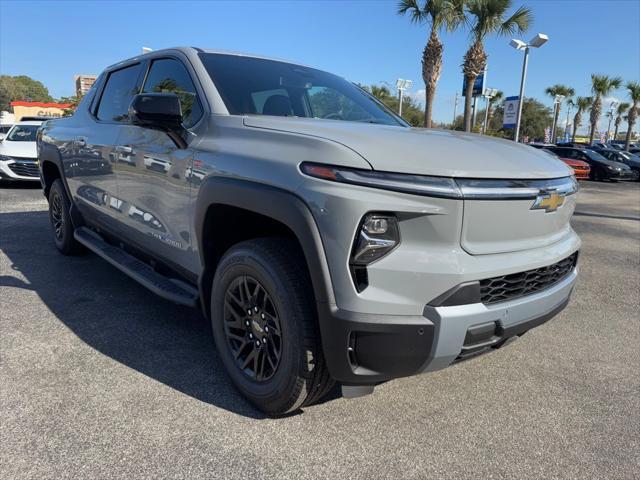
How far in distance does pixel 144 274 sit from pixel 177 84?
50.5 inches

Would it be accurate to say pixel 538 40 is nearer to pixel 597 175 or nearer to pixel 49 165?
pixel 597 175

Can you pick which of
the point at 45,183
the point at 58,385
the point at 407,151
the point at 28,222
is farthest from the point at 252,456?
the point at 28,222

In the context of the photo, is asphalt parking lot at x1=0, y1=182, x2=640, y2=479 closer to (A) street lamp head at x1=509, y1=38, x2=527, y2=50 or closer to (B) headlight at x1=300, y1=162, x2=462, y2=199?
(B) headlight at x1=300, y1=162, x2=462, y2=199

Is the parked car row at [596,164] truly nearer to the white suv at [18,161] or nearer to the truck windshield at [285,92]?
the white suv at [18,161]

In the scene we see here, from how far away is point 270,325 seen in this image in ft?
7.89

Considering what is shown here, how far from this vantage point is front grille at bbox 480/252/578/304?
2082 millimetres

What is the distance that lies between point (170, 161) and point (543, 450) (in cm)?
248

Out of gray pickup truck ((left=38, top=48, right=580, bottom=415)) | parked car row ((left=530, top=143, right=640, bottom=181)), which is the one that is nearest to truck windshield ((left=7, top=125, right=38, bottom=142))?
gray pickup truck ((left=38, top=48, right=580, bottom=415))

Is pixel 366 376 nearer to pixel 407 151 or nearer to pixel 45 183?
pixel 407 151

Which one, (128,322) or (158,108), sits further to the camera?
(128,322)

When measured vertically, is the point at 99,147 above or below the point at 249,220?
above

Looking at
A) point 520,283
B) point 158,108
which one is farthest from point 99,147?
point 520,283

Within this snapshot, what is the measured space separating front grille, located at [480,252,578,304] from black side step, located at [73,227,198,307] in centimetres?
165

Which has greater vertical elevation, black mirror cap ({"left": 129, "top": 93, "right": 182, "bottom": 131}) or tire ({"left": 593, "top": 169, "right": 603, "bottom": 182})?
black mirror cap ({"left": 129, "top": 93, "right": 182, "bottom": 131})
